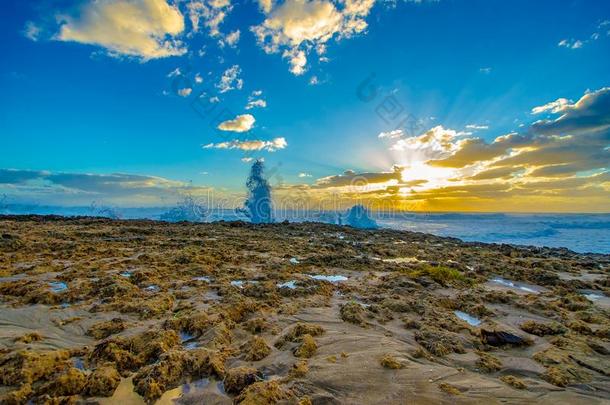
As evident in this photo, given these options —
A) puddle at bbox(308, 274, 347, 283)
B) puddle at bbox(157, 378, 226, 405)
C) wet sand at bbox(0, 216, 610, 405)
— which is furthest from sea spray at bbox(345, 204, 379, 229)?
puddle at bbox(157, 378, 226, 405)

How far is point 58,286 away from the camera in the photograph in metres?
7.88

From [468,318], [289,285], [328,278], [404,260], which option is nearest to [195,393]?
[289,285]

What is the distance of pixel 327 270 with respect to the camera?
38.3 feet

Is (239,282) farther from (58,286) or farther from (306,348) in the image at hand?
(306,348)

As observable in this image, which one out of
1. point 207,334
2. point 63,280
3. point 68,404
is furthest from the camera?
point 63,280

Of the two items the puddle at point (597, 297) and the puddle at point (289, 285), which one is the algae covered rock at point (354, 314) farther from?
the puddle at point (597, 297)

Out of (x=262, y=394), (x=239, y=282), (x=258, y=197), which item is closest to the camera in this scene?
(x=262, y=394)

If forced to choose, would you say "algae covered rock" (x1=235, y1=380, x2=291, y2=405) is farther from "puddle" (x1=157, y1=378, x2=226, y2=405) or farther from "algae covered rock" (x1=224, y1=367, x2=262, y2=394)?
"puddle" (x1=157, y1=378, x2=226, y2=405)

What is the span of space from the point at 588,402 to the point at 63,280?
11.4 m

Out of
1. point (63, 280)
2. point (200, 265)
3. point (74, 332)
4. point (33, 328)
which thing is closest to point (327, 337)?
point (74, 332)

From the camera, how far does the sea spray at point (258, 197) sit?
188ft

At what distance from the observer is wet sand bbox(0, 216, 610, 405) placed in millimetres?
3693

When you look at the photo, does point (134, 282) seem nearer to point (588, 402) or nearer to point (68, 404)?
point (68, 404)

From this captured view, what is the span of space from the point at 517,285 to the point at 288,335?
9.24 meters
